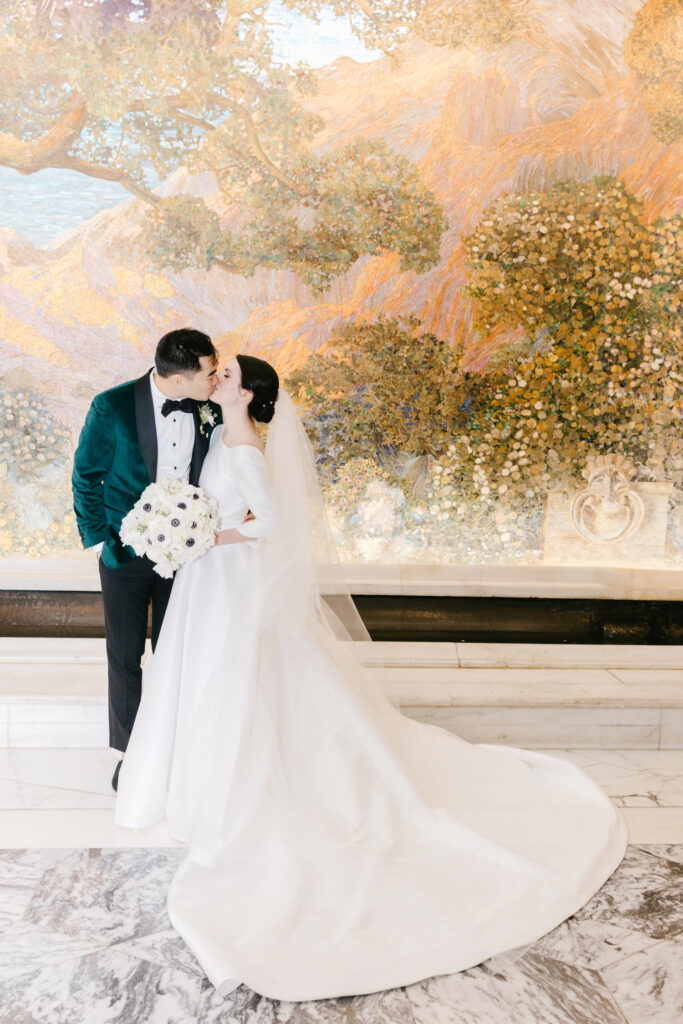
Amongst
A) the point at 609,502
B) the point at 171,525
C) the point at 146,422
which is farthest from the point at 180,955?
the point at 609,502

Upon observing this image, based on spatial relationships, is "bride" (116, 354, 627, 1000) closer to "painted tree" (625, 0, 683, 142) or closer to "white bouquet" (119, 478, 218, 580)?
"white bouquet" (119, 478, 218, 580)

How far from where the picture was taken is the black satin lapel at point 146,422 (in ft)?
9.39

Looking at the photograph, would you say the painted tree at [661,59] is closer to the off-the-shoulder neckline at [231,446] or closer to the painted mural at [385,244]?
the painted mural at [385,244]

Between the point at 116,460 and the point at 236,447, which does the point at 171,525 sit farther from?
the point at 116,460

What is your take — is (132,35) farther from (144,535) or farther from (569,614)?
(569,614)

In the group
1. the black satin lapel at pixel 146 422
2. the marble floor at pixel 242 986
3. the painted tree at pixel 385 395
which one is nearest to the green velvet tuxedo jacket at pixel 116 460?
the black satin lapel at pixel 146 422

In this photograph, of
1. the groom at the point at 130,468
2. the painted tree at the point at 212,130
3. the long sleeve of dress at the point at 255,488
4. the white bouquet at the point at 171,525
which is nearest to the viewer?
the white bouquet at the point at 171,525

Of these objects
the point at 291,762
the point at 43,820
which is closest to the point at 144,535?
the point at 291,762

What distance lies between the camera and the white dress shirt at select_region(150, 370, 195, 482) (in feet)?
9.42

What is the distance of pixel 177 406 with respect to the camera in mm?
2824

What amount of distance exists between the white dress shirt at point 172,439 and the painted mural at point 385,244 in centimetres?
166

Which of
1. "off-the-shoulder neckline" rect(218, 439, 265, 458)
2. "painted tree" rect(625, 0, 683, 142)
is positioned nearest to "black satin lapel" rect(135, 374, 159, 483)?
"off-the-shoulder neckline" rect(218, 439, 265, 458)

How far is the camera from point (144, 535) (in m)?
2.64

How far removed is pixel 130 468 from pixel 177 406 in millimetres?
287
